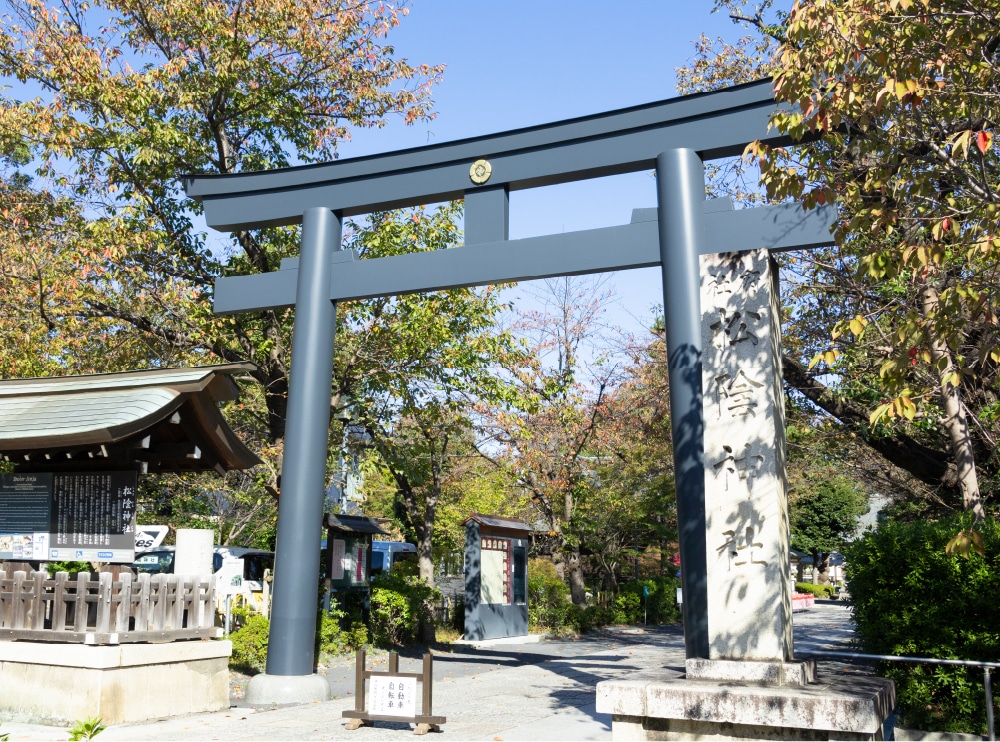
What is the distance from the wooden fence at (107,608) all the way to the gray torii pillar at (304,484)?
90 cm

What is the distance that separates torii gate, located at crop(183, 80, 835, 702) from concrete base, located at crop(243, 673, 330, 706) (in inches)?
0.7

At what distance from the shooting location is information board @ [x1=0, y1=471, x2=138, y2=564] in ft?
32.6

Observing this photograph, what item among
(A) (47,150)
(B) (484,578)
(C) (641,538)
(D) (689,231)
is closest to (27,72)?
(A) (47,150)

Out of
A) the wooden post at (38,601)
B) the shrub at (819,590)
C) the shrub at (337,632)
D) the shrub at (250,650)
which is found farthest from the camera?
the shrub at (819,590)

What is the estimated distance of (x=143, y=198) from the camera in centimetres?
1435

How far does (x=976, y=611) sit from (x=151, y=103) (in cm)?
1379

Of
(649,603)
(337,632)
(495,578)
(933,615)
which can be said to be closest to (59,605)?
(337,632)

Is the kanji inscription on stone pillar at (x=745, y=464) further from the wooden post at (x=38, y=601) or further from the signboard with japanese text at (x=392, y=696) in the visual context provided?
the wooden post at (x=38, y=601)

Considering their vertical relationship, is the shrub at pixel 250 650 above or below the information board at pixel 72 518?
below

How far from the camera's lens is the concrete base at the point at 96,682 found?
872cm

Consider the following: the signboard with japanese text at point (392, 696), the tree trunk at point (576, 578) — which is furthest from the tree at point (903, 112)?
the tree trunk at point (576, 578)

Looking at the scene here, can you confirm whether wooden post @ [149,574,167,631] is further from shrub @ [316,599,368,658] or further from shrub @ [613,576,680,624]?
shrub @ [613,576,680,624]

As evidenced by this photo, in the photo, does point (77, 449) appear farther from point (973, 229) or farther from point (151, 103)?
point (973, 229)

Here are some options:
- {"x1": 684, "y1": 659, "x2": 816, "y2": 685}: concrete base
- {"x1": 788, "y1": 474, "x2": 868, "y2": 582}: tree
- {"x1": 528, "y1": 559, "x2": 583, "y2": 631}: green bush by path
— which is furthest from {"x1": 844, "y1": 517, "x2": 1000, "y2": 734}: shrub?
{"x1": 788, "y1": 474, "x2": 868, "y2": 582}: tree
